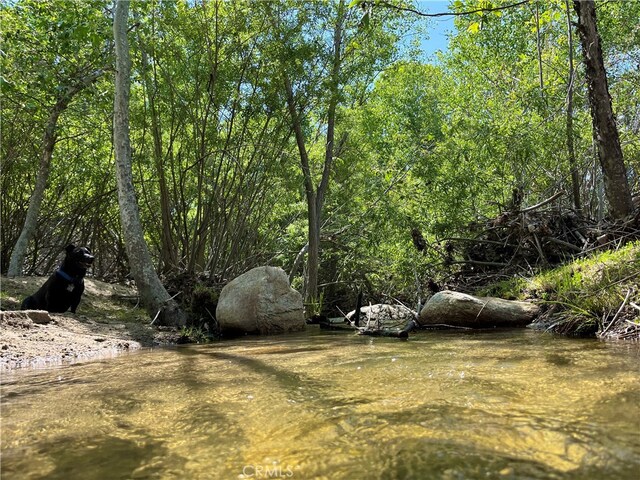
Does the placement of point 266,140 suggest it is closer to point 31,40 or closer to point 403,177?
point 403,177

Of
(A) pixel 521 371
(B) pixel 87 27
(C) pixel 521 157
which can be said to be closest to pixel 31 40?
(B) pixel 87 27

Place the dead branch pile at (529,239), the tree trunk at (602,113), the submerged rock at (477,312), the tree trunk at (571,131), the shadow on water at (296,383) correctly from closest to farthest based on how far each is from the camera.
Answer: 1. the shadow on water at (296,383)
2. the submerged rock at (477,312)
3. the tree trunk at (602,113)
4. the dead branch pile at (529,239)
5. the tree trunk at (571,131)

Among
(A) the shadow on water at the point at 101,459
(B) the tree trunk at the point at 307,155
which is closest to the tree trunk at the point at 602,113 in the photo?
(B) the tree trunk at the point at 307,155

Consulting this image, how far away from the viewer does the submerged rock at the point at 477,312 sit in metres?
5.43

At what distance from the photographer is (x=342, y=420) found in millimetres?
1747

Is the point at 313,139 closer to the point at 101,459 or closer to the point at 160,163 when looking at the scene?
the point at 160,163

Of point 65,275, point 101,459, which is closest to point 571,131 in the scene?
point 101,459

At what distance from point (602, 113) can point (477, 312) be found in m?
2.97

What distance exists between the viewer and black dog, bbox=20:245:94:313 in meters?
6.38

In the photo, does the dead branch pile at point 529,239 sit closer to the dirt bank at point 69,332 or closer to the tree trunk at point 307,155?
the tree trunk at point 307,155

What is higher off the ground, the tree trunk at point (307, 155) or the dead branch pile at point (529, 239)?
the tree trunk at point (307, 155)

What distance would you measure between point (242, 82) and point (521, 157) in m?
4.79

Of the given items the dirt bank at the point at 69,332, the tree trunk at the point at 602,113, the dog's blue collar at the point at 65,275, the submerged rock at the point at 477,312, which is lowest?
the dirt bank at the point at 69,332

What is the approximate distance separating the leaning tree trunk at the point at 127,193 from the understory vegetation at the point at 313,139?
1.71 ft
